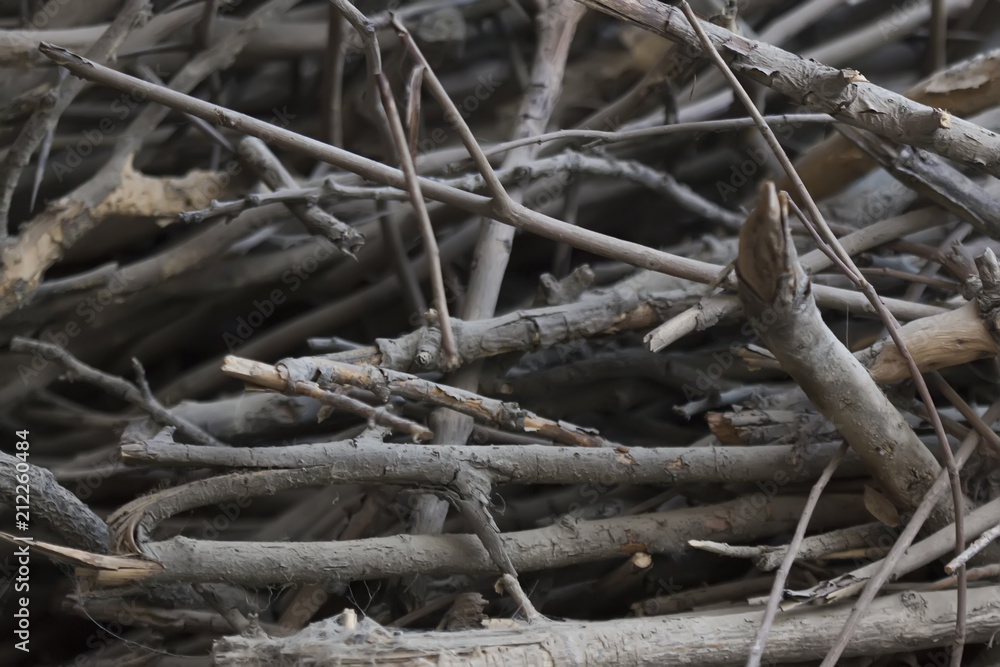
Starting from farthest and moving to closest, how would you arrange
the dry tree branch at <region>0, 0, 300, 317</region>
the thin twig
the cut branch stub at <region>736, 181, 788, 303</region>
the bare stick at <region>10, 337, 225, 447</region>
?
the dry tree branch at <region>0, 0, 300, 317</region>
the bare stick at <region>10, 337, 225, 447</region>
the thin twig
the cut branch stub at <region>736, 181, 788, 303</region>

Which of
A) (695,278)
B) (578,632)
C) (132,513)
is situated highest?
(695,278)

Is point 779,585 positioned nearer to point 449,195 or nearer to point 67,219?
point 449,195

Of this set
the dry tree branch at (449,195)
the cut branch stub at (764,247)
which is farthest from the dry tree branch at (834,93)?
the cut branch stub at (764,247)

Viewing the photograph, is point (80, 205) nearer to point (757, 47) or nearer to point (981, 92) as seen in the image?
point (757, 47)

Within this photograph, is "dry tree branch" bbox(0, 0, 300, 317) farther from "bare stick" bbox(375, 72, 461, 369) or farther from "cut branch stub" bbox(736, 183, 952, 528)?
"cut branch stub" bbox(736, 183, 952, 528)

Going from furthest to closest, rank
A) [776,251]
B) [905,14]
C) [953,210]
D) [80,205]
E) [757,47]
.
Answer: [905,14] → [80,205] → [953,210] → [757,47] → [776,251]

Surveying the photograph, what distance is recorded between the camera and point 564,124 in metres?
1.50

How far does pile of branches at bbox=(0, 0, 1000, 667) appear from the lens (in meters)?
0.72

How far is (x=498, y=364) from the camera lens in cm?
96

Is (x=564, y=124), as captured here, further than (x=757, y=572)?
Yes

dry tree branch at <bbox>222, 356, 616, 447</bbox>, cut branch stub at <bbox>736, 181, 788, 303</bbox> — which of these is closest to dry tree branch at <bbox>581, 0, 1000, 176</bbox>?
cut branch stub at <bbox>736, 181, 788, 303</bbox>

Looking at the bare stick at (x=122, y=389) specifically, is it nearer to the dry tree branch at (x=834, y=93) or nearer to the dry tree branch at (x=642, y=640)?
the dry tree branch at (x=642, y=640)

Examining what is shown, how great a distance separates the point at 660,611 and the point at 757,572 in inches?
5.1

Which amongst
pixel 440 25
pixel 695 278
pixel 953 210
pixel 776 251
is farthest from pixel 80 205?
pixel 953 210
